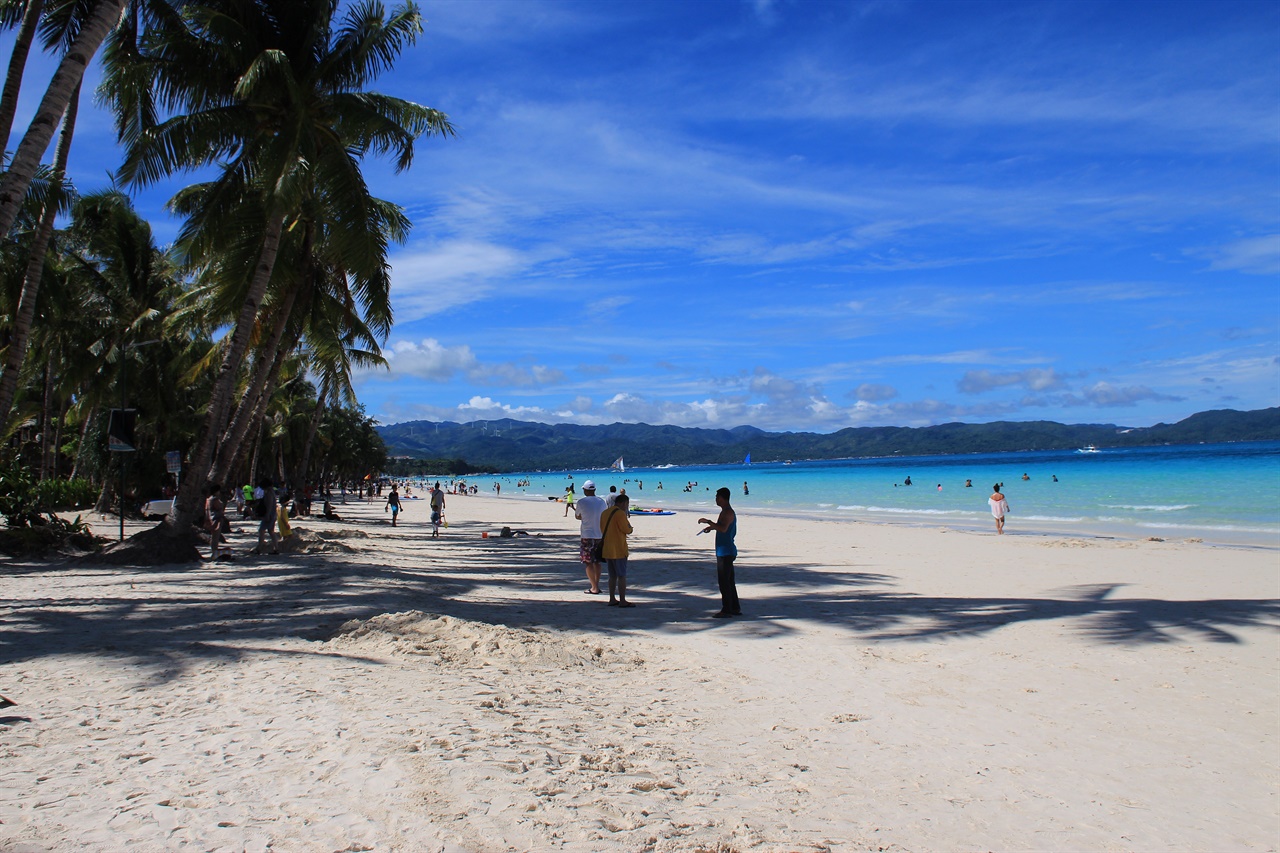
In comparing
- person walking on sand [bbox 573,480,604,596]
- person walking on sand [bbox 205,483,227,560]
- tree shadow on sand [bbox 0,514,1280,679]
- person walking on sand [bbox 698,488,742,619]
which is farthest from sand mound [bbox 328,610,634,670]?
person walking on sand [bbox 205,483,227,560]

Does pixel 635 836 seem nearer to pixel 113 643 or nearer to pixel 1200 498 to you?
pixel 113 643

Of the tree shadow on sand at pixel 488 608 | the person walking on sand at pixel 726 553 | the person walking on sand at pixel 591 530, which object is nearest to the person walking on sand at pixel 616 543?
the tree shadow on sand at pixel 488 608

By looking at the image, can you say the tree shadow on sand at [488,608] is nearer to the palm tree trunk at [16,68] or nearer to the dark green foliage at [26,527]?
the dark green foliage at [26,527]

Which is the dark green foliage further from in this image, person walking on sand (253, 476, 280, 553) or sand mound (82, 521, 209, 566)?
person walking on sand (253, 476, 280, 553)

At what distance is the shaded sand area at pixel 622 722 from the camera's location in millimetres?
3400

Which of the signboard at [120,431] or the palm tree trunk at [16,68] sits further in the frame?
the signboard at [120,431]

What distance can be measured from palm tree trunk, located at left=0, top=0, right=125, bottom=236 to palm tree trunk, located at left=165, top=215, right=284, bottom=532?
4.45m

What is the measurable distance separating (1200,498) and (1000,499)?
19634 millimetres

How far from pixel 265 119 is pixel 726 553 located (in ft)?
35.5

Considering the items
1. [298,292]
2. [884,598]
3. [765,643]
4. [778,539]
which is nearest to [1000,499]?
[778,539]

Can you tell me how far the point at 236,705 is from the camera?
4680 millimetres

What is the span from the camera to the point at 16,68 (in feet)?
32.2

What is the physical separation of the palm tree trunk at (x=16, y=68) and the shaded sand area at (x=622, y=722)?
562 centimetres

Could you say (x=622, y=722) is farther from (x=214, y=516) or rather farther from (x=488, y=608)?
(x=214, y=516)
